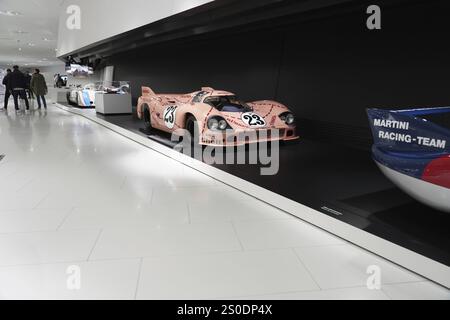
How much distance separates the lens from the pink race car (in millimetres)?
3867

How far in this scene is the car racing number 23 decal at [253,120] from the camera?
Answer: 3924 millimetres

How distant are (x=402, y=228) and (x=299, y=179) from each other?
43.7 inches

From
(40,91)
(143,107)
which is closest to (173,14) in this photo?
(143,107)

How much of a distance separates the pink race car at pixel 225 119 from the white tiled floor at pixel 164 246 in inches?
26.8

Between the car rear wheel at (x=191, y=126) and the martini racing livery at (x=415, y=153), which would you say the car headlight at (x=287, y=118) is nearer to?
the car rear wheel at (x=191, y=126)

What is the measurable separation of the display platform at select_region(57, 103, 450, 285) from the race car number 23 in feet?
4.81

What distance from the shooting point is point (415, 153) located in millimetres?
2000

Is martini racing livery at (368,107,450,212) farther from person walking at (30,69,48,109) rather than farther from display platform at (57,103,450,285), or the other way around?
person walking at (30,69,48,109)

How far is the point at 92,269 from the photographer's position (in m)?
1.79

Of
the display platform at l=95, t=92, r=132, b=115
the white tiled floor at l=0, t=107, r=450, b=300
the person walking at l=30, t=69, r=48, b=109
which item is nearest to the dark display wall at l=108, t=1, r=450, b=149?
the white tiled floor at l=0, t=107, r=450, b=300

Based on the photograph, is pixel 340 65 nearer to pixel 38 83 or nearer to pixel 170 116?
pixel 170 116

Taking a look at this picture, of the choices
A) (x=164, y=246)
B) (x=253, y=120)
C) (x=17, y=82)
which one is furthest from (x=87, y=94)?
(x=164, y=246)
